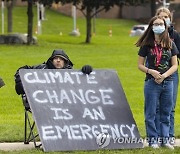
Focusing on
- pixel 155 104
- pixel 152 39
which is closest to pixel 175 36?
pixel 152 39

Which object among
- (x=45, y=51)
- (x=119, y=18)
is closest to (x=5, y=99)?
(x=45, y=51)

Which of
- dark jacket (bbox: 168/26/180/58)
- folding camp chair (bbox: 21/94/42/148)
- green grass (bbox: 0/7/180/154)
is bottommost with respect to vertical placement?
green grass (bbox: 0/7/180/154)

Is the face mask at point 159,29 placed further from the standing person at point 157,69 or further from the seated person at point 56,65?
the seated person at point 56,65

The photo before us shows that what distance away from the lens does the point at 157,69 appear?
31.4 ft

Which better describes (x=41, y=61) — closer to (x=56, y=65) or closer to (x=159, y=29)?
(x=56, y=65)

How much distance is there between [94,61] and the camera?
92.1ft

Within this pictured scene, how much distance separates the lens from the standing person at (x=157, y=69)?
955 cm

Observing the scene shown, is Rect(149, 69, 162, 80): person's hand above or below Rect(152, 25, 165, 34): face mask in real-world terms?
below

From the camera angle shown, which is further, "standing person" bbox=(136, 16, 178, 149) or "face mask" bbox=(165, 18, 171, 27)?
"face mask" bbox=(165, 18, 171, 27)

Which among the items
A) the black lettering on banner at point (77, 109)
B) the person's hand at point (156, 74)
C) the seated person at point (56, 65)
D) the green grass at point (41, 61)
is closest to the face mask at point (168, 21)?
the person's hand at point (156, 74)

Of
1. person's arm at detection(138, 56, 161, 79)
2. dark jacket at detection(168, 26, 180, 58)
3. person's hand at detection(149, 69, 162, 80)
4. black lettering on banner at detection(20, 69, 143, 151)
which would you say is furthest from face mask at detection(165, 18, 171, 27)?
black lettering on banner at detection(20, 69, 143, 151)

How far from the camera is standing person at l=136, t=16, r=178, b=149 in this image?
9.55m

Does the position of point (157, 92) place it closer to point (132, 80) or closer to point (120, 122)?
point (120, 122)

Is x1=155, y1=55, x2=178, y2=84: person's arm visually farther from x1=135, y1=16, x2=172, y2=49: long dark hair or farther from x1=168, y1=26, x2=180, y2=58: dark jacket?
x1=168, y1=26, x2=180, y2=58: dark jacket
